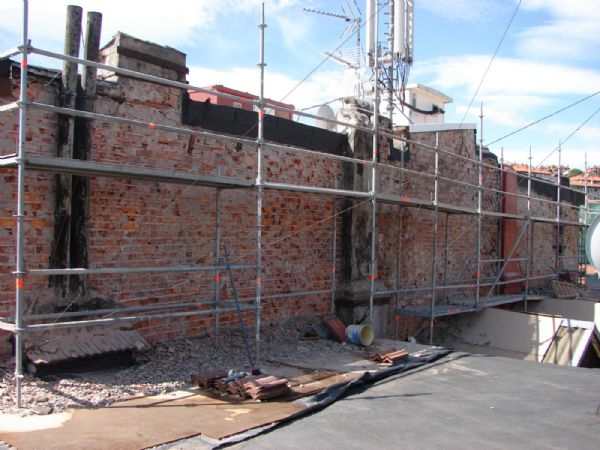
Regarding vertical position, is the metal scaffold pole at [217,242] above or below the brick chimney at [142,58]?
below

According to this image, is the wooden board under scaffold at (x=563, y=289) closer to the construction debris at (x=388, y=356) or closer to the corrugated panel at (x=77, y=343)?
the construction debris at (x=388, y=356)

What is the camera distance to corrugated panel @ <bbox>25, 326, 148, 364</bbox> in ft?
19.4

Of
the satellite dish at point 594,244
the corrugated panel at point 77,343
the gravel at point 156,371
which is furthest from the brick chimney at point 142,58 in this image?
the satellite dish at point 594,244

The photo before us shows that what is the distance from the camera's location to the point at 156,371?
6438 millimetres

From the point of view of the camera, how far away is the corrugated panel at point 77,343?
5902 millimetres

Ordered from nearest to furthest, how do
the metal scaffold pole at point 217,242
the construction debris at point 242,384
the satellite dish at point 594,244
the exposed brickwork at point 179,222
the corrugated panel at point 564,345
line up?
1. the construction debris at point 242,384
2. the exposed brickwork at point 179,222
3. the satellite dish at point 594,244
4. the metal scaffold pole at point 217,242
5. the corrugated panel at point 564,345

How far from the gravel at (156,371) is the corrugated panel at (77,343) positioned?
0.60 feet

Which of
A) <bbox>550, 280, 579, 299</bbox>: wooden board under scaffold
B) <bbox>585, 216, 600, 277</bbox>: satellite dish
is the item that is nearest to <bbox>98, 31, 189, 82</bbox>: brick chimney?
<bbox>585, 216, 600, 277</bbox>: satellite dish

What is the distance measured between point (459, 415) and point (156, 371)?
3200mm

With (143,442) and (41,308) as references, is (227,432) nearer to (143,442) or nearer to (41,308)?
(143,442)

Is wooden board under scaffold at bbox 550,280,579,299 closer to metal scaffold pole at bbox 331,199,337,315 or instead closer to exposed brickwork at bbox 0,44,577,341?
exposed brickwork at bbox 0,44,577,341

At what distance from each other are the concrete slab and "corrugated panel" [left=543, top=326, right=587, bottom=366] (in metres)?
3.16

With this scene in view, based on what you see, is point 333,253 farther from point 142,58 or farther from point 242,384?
point 142,58

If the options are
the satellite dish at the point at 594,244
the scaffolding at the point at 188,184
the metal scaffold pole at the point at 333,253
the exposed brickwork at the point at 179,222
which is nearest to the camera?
the scaffolding at the point at 188,184
